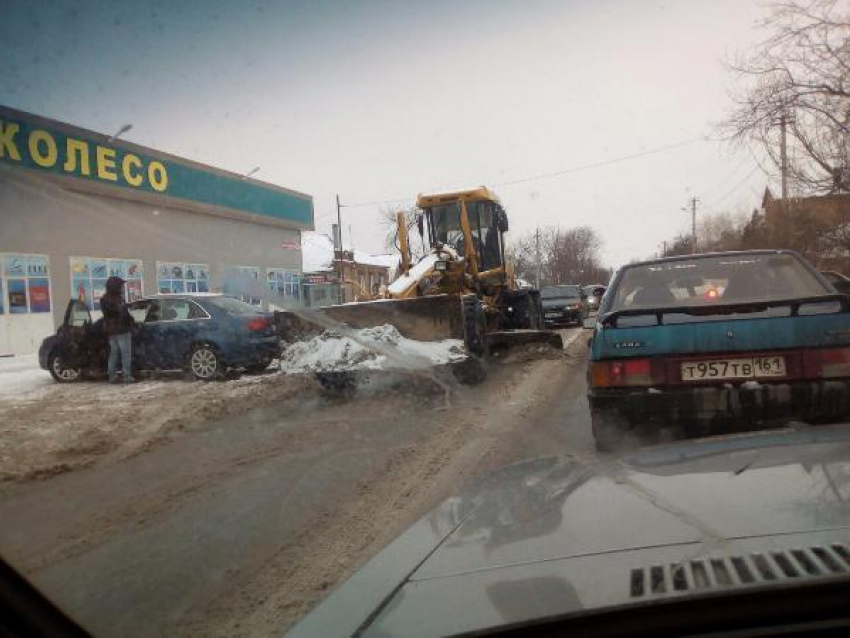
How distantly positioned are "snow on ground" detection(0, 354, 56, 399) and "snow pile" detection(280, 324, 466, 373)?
169 inches

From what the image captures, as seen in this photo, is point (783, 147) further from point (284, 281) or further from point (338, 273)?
point (338, 273)

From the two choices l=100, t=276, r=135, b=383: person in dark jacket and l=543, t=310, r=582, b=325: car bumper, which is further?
l=543, t=310, r=582, b=325: car bumper

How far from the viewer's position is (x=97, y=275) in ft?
48.2

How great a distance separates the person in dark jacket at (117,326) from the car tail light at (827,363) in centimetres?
945

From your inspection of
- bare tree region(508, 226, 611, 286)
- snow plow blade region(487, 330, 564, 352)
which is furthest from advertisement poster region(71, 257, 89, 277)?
bare tree region(508, 226, 611, 286)

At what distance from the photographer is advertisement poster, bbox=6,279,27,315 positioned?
40.9 ft

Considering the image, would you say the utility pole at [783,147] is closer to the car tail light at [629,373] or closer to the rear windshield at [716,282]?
the rear windshield at [716,282]

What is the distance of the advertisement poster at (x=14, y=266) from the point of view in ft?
40.3

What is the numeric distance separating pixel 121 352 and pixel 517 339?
6.43 m

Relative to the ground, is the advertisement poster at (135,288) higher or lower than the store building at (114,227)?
lower

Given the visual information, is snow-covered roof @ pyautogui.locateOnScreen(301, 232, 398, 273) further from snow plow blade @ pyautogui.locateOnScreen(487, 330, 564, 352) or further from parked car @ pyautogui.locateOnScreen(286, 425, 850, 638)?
parked car @ pyautogui.locateOnScreen(286, 425, 850, 638)

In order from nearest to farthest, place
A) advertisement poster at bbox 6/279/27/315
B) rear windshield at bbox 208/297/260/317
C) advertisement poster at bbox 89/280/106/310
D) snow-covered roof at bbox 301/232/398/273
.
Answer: rear windshield at bbox 208/297/260/317 < advertisement poster at bbox 89/280/106/310 < advertisement poster at bbox 6/279/27/315 < snow-covered roof at bbox 301/232/398/273

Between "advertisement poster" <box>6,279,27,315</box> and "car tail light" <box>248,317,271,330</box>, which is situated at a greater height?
"advertisement poster" <box>6,279,27,315</box>

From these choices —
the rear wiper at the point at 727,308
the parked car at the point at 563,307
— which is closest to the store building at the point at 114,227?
the rear wiper at the point at 727,308
